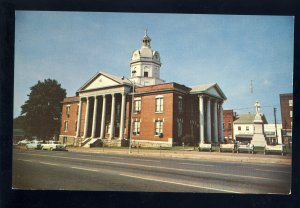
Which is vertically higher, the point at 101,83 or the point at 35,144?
the point at 101,83

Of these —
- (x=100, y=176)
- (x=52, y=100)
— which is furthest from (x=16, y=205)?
(x=52, y=100)

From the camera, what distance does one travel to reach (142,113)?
3397 centimetres

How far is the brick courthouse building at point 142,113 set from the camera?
3070cm

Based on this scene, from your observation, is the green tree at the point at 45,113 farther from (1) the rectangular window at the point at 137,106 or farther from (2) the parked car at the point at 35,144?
(1) the rectangular window at the point at 137,106

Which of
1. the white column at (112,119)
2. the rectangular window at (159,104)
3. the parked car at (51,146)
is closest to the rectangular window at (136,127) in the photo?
the rectangular window at (159,104)

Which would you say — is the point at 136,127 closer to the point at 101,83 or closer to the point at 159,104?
the point at 159,104

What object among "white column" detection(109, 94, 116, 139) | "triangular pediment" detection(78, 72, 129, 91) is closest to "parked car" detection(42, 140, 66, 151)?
"white column" detection(109, 94, 116, 139)

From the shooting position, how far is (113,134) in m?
36.2

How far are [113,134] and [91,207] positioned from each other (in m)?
28.4

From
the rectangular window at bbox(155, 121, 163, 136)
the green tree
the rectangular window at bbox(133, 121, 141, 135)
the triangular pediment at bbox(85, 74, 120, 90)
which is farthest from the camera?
the rectangular window at bbox(133, 121, 141, 135)

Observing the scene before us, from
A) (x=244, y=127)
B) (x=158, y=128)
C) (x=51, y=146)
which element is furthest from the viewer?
(x=244, y=127)

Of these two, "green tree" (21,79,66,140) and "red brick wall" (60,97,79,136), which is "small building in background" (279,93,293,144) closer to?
"green tree" (21,79,66,140)

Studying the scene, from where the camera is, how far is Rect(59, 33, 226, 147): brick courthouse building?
30.7 metres

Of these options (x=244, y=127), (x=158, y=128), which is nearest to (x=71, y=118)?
(x=158, y=128)
